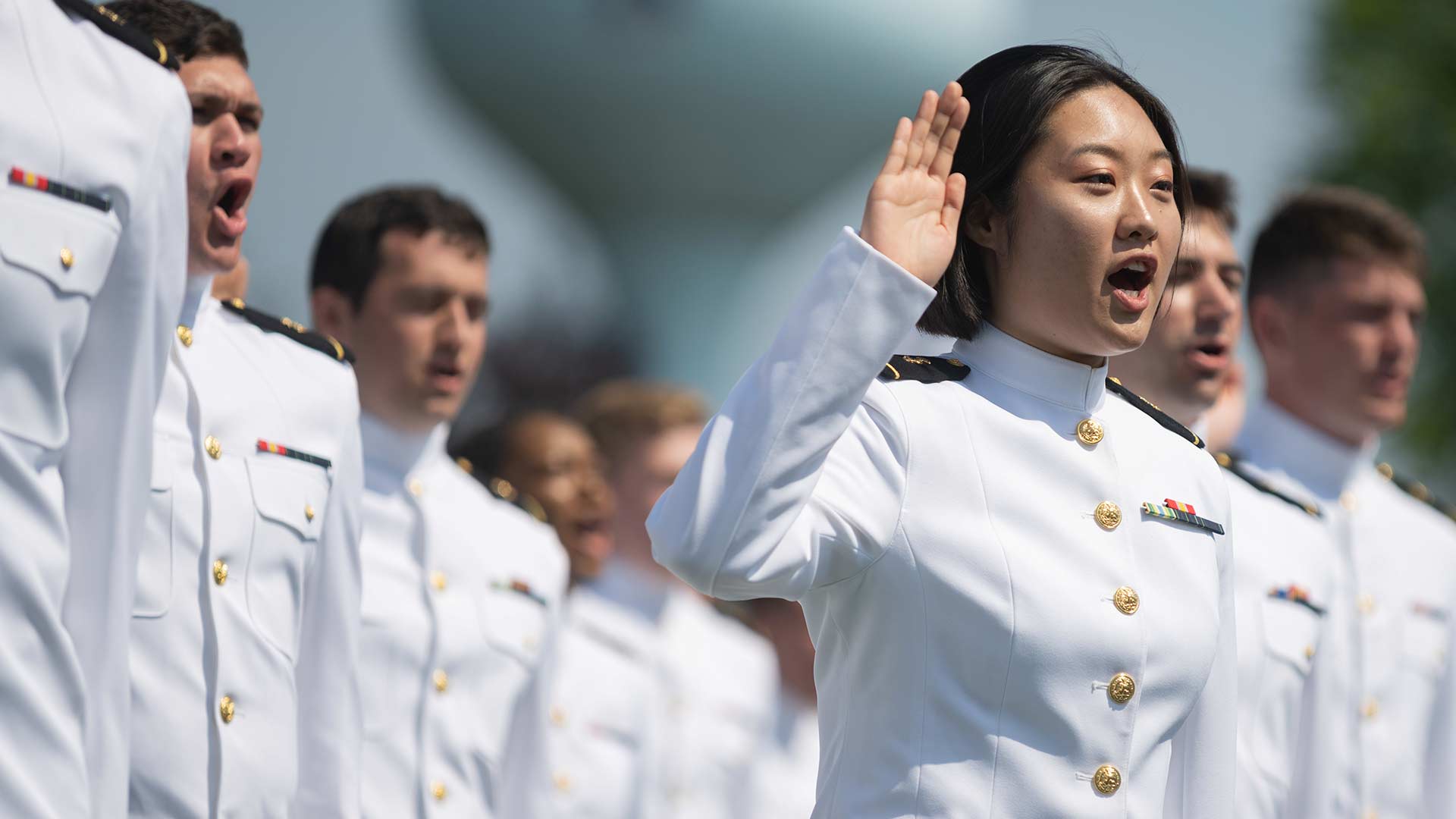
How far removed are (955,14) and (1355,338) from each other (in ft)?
114

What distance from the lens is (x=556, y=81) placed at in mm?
35250

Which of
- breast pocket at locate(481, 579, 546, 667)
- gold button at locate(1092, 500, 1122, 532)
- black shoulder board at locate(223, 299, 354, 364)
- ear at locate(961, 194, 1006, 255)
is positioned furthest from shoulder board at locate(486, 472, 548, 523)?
gold button at locate(1092, 500, 1122, 532)

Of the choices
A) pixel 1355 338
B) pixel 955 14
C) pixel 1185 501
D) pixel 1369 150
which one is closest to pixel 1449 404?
pixel 1369 150

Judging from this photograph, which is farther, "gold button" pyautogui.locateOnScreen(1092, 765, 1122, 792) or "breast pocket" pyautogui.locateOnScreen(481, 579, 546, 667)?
"breast pocket" pyautogui.locateOnScreen(481, 579, 546, 667)

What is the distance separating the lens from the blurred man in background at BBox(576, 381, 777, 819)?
7.97 meters

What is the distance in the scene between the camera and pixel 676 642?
27.9ft

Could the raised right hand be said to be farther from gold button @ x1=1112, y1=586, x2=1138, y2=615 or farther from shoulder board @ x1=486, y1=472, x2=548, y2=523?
shoulder board @ x1=486, y1=472, x2=548, y2=523

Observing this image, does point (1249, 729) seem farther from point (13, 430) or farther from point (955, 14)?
point (955, 14)

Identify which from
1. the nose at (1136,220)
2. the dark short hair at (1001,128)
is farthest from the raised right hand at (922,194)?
the nose at (1136,220)

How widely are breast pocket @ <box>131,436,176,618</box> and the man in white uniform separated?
0.54 meters

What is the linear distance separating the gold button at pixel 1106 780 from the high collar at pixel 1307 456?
2.76 meters

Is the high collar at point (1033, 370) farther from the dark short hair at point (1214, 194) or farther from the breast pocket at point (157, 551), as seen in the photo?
the dark short hair at point (1214, 194)

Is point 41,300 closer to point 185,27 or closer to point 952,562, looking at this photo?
point 185,27

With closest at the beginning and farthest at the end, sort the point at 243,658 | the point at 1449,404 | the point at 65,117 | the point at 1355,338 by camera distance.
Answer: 1. the point at 65,117
2. the point at 243,658
3. the point at 1355,338
4. the point at 1449,404
